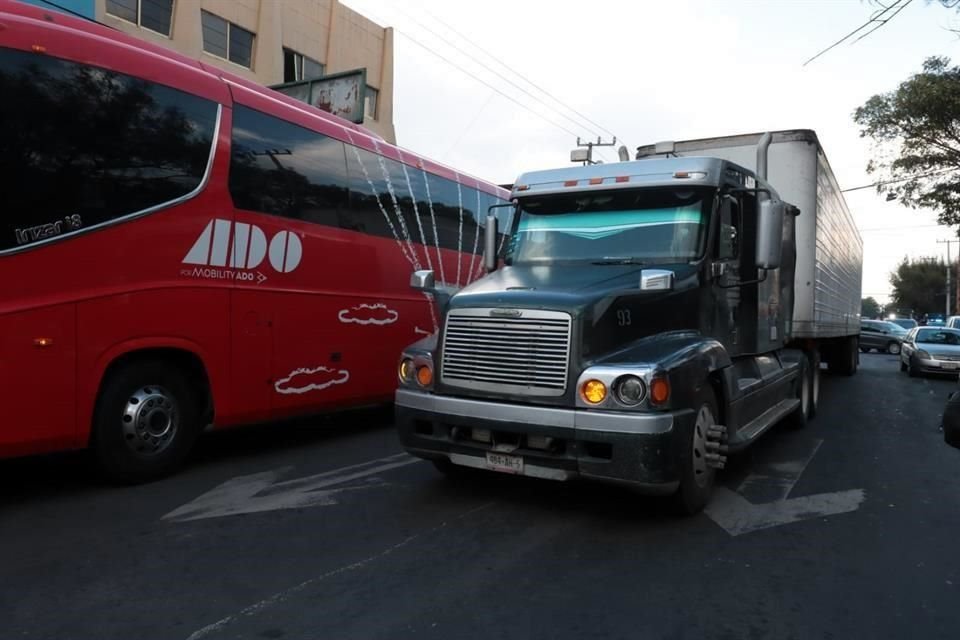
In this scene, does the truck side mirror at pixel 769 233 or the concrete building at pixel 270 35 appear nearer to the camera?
the truck side mirror at pixel 769 233

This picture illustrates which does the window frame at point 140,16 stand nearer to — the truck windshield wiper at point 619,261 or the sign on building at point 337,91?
the sign on building at point 337,91

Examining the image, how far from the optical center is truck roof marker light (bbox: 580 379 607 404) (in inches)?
179

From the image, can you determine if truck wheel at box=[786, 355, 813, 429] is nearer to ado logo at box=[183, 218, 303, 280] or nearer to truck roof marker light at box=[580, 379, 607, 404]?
truck roof marker light at box=[580, 379, 607, 404]

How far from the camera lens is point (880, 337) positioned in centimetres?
3203

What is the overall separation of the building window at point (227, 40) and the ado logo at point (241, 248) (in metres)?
14.9

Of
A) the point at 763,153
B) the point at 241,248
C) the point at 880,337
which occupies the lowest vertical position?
the point at 880,337

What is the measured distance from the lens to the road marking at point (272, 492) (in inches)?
203

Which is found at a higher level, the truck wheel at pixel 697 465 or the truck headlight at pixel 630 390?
the truck headlight at pixel 630 390

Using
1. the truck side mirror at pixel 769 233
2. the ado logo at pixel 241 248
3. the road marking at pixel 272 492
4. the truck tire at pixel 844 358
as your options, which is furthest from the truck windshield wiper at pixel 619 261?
the truck tire at pixel 844 358

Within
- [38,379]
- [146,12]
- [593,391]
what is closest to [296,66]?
[146,12]

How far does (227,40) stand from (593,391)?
62.8 ft

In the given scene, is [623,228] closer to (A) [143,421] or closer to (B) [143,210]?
(B) [143,210]

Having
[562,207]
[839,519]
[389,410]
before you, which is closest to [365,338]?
[389,410]

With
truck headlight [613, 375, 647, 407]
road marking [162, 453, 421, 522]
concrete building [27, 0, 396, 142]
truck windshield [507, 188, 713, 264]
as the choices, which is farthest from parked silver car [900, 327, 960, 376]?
concrete building [27, 0, 396, 142]
